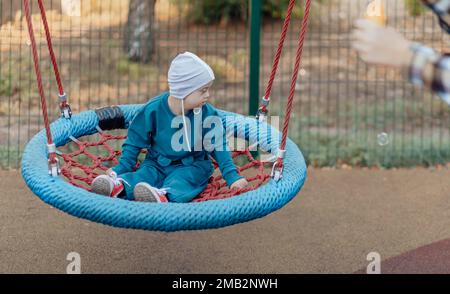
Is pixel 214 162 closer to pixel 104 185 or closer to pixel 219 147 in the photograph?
pixel 219 147

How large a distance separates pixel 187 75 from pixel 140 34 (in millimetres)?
4345

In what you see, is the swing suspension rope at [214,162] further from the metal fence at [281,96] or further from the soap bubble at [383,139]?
the soap bubble at [383,139]

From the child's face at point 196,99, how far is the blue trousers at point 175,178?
11.2 inches

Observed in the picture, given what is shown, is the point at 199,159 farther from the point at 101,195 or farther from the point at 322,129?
the point at 322,129

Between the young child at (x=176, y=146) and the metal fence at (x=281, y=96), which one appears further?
the metal fence at (x=281, y=96)

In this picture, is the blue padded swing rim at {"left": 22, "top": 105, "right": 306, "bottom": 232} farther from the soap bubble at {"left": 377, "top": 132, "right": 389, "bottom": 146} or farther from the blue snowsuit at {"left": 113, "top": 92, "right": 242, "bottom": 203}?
the soap bubble at {"left": 377, "top": 132, "right": 389, "bottom": 146}

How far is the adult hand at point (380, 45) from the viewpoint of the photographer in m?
2.33

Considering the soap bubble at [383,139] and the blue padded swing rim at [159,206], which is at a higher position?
the blue padded swing rim at [159,206]

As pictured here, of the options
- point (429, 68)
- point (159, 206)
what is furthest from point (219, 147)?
point (429, 68)

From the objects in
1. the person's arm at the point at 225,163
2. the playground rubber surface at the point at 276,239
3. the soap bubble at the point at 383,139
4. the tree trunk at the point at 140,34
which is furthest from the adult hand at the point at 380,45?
the tree trunk at the point at 140,34

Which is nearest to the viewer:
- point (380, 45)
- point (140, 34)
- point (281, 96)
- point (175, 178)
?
point (380, 45)

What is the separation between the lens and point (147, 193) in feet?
12.2

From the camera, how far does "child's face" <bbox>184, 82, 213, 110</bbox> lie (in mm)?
3914
